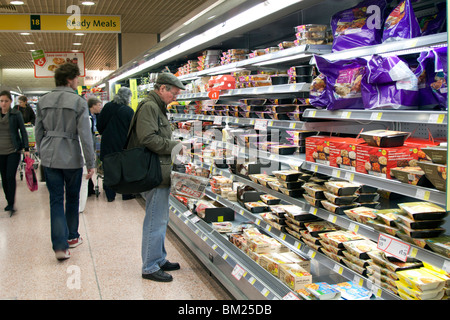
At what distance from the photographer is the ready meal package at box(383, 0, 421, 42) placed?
2.17 metres

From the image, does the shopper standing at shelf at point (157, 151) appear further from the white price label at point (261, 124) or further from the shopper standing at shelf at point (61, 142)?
the shopper standing at shelf at point (61, 142)

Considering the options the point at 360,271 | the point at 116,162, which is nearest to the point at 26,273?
the point at 116,162

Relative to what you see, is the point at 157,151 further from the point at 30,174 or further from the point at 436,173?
the point at 30,174

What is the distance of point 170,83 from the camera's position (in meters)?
3.48

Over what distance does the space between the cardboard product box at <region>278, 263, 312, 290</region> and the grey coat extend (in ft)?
7.91

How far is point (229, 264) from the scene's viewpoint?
324 centimetres

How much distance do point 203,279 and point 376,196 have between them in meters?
1.70

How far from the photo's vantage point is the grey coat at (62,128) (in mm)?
4059

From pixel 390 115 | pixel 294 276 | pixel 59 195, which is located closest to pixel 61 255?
pixel 59 195

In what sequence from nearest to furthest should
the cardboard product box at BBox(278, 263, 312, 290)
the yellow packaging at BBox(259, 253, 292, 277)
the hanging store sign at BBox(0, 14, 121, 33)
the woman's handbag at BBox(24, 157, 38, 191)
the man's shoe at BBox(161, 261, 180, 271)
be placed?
the cardboard product box at BBox(278, 263, 312, 290) → the yellow packaging at BBox(259, 253, 292, 277) → the man's shoe at BBox(161, 261, 180, 271) → the woman's handbag at BBox(24, 157, 38, 191) → the hanging store sign at BBox(0, 14, 121, 33)

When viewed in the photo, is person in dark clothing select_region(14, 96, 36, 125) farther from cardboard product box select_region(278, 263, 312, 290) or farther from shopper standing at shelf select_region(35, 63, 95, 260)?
cardboard product box select_region(278, 263, 312, 290)

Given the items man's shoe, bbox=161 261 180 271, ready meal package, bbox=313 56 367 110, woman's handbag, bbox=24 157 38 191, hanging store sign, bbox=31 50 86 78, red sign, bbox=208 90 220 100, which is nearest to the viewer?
ready meal package, bbox=313 56 367 110

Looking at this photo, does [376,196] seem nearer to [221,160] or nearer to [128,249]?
[221,160]

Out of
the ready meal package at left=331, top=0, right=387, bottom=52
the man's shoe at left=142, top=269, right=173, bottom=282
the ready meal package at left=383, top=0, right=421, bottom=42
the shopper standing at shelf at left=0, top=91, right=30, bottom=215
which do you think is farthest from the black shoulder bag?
the shopper standing at shelf at left=0, top=91, right=30, bottom=215
